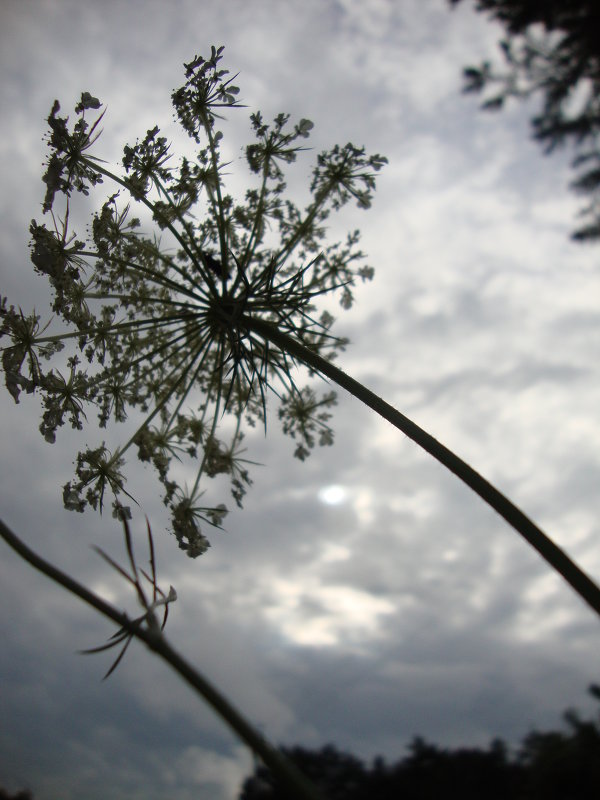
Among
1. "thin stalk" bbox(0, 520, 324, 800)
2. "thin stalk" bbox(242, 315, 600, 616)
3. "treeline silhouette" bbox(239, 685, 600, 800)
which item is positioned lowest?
"thin stalk" bbox(0, 520, 324, 800)

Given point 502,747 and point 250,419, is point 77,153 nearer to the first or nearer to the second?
point 250,419

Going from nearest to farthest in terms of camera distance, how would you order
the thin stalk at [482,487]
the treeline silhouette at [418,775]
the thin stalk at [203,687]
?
the thin stalk at [203,687] < the thin stalk at [482,487] < the treeline silhouette at [418,775]

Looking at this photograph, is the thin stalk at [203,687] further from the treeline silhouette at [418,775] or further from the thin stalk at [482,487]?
the treeline silhouette at [418,775]

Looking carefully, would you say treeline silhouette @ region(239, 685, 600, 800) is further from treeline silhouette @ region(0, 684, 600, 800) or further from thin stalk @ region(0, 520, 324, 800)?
thin stalk @ region(0, 520, 324, 800)

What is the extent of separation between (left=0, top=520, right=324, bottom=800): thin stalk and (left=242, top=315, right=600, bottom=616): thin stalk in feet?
8.62

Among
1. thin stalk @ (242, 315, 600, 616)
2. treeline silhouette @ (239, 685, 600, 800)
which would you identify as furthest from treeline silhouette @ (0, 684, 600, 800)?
thin stalk @ (242, 315, 600, 616)

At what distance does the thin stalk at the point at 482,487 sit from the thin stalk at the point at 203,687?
2629mm

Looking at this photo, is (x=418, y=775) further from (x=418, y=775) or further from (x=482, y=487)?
(x=482, y=487)

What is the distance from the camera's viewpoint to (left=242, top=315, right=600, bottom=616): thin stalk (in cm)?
318

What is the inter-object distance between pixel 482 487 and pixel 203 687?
278 centimetres

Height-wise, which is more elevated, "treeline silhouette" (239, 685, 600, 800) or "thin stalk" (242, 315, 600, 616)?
"treeline silhouette" (239, 685, 600, 800)

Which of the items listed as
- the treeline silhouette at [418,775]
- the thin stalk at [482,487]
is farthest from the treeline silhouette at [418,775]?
the thin stalk at [482,487]

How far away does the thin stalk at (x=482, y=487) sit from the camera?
10.4 ft

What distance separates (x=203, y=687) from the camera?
1101 mm
